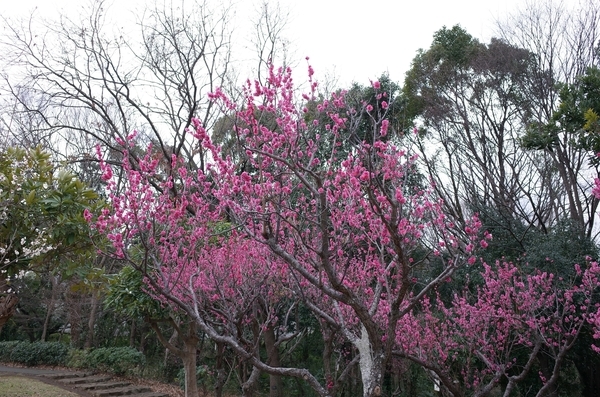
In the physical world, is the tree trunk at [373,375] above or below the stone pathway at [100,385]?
above

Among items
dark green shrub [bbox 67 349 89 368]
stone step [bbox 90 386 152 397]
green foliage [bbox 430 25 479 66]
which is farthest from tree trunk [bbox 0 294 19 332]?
green foliage [bbox 430 25 479 66]

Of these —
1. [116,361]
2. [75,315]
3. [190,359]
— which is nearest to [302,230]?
[190,359]

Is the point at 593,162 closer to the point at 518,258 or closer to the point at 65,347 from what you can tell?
the point at 518,258

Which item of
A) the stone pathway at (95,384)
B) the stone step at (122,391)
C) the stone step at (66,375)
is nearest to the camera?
the stone step at (122,391)

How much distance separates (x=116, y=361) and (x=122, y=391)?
1579 millimetres

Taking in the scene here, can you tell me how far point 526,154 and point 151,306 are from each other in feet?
27.6

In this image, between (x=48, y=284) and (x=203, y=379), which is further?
(x=48, y=284)

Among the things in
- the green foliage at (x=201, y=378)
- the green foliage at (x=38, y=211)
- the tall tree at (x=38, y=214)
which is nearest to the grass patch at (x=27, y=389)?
the green foliage at (x=201, y=378)

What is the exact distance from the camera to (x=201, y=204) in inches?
193

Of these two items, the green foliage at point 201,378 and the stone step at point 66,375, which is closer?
the stone step at point 66,375

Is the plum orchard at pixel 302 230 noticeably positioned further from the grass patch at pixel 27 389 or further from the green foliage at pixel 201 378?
the green foliage at pixel 201 378

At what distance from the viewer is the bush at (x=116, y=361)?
1126cm

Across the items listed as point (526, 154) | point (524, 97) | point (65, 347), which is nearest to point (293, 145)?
point (524, 97)

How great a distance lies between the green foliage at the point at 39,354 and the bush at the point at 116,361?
1.46 meters
